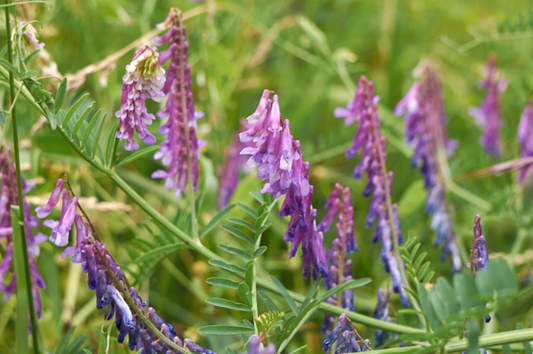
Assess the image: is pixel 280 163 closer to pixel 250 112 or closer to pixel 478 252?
pixel 478 252

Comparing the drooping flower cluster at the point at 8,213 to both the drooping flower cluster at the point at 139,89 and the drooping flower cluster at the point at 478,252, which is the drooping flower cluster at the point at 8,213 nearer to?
the drooping flower cluster at the point at 139,89

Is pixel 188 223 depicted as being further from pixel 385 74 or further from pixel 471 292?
pixel 385 74

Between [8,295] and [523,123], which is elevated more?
[523,123]

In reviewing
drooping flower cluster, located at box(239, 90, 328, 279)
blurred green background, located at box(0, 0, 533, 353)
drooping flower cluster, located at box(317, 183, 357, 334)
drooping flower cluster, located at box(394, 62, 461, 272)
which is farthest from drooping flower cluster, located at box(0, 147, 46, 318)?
drooping flower cluster, located at box(394, 62, 461, 272)

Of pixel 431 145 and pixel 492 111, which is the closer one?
pixel 431 145

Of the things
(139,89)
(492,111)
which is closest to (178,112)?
(139,89)

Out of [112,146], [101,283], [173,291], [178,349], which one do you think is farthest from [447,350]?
[173,291]
